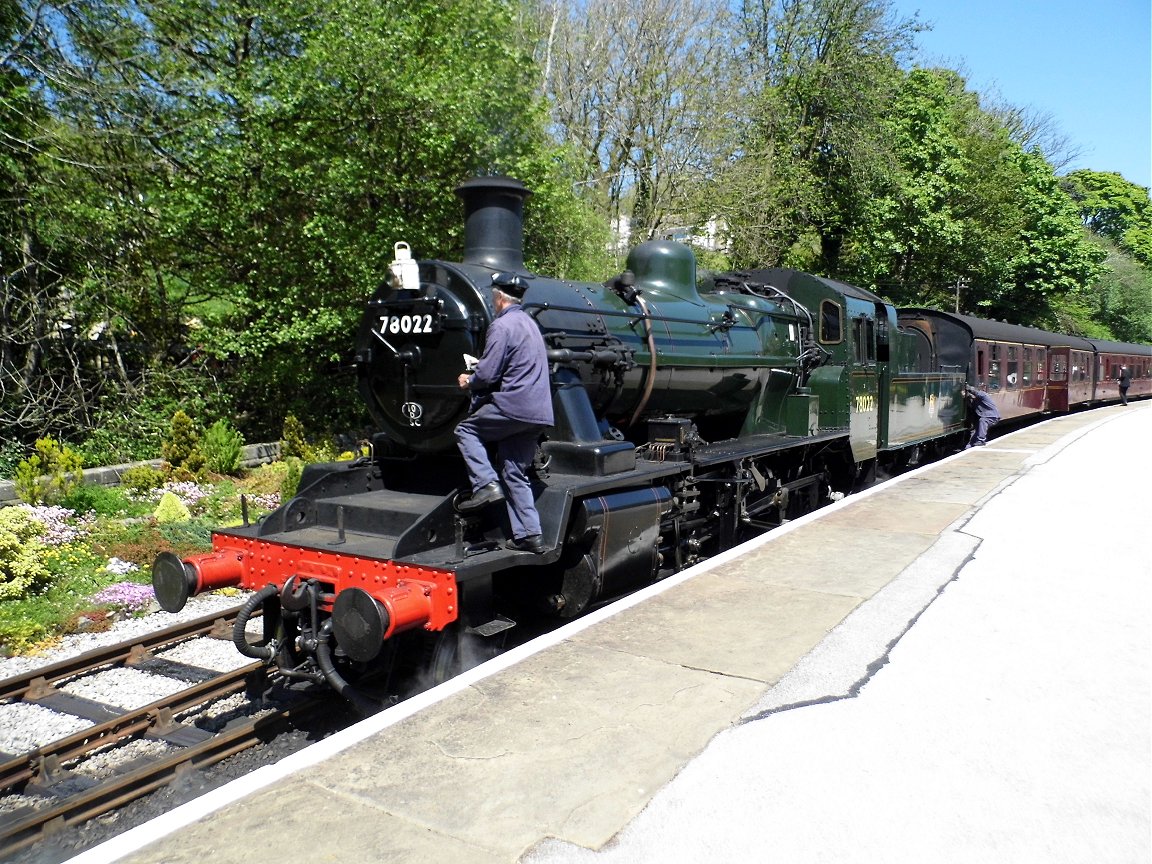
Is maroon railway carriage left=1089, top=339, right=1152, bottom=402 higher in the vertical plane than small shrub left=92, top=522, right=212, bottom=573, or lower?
higher

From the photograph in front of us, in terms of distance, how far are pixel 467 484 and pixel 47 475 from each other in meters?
7.36

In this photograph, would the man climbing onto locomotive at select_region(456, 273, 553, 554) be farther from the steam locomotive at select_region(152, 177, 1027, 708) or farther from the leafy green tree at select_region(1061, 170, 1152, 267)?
the leafy green tree at select_region(1061, 170, 1152, 267)

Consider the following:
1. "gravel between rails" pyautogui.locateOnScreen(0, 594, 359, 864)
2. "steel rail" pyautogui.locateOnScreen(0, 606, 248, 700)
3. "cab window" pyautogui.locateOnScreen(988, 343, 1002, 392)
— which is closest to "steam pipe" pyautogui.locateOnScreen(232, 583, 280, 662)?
"gravel between rails" pyautogui.locateOnScreen(0, 594, 359, 864)

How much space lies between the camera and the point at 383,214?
12078 millimetres

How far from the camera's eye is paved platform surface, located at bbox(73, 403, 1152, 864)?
285cm

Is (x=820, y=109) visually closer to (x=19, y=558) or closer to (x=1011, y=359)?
(x=1011, y=359)

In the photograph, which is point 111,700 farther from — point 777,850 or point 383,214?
point 383,214

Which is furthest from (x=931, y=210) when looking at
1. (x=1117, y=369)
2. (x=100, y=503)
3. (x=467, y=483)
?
(x=467, y=483)

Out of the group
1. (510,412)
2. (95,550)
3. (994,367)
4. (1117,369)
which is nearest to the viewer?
(510,412)

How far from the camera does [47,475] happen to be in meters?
10.1

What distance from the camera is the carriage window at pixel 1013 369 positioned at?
2002 cm

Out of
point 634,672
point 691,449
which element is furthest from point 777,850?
point 691,449

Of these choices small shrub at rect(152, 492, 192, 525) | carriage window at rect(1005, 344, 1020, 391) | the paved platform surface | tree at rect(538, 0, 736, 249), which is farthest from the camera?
tree at rect(538, 0, 736, 249)

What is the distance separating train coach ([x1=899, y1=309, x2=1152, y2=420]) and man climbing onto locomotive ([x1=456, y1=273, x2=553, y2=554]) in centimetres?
1238
